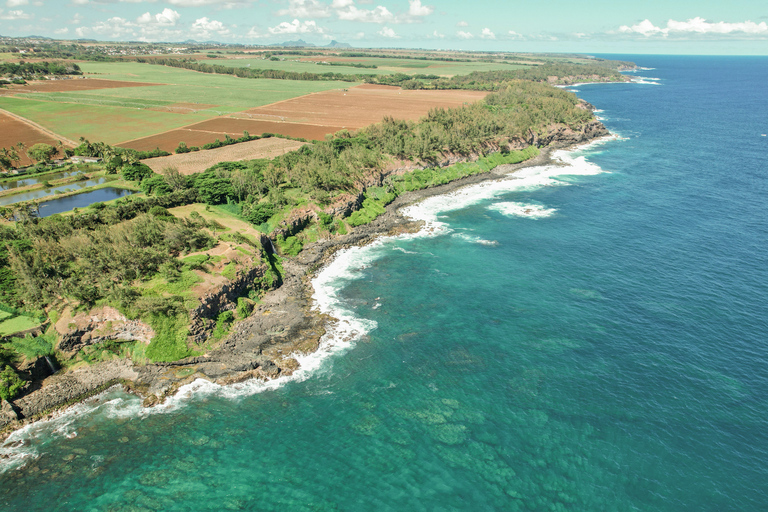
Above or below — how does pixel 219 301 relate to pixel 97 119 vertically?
below

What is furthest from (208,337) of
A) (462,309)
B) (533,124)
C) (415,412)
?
(533,124)

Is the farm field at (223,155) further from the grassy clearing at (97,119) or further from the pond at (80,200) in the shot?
the grassy clearing at (97,119)

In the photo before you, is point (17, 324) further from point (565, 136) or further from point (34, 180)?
point (565, 136)

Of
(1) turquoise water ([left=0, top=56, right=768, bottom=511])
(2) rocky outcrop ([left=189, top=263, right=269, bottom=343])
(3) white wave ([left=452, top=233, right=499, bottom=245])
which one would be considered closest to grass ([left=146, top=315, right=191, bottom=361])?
(2) rocky outcrop ([left=189, top=263, right=269, bottom=343])

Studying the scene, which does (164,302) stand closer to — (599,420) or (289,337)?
(289,337)

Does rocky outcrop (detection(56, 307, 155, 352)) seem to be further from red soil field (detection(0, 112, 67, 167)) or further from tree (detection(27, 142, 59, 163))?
red soil field (detection(0, 112, 67, 167))

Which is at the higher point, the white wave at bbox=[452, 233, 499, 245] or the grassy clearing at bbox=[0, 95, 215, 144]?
the grassy clearing at bbox=[0, 95, 215, 144]

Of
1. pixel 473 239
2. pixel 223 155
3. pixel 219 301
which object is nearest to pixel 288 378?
pixel 219 301
